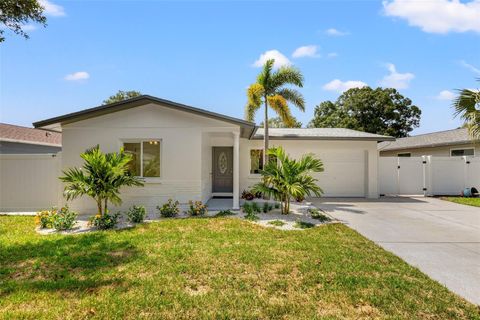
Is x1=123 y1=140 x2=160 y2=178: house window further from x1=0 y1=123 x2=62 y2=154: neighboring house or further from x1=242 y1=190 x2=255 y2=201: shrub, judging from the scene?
x1=0 y1=123 x2=62 y2=154: neighboring house

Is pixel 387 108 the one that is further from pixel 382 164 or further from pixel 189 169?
pixel 189 169

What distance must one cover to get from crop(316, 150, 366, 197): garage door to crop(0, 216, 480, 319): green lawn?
8020 millimetres

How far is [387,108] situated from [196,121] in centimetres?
3407

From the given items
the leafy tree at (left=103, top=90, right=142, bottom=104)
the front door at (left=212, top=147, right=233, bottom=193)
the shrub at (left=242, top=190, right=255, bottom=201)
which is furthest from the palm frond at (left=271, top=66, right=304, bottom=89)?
the leafy tree at (left=103, top=90, right=142, bottom=104)

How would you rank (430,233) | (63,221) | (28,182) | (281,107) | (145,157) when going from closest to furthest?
(430,233) → (63,221) → (145,157) → (28,182) → (281,107)

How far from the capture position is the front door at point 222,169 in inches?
504

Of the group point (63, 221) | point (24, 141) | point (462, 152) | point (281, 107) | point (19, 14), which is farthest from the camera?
point (24, 141)

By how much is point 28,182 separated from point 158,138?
204 inches

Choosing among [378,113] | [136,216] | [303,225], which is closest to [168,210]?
[136,216]

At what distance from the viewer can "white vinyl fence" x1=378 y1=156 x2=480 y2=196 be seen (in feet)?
47.9

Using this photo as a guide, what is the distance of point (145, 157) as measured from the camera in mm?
9320

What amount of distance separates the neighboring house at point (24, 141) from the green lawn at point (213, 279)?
12.8 m

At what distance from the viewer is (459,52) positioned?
1093 centimetres

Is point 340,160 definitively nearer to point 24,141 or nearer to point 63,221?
point 63,221
